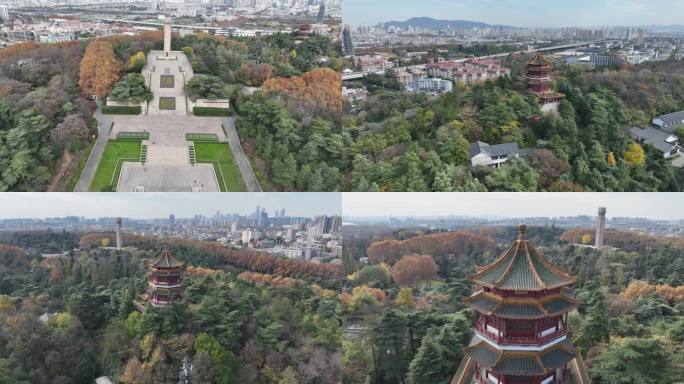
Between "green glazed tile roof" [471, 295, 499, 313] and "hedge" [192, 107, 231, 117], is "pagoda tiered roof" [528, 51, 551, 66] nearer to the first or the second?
"hedge" [192, 107, 231, 117]

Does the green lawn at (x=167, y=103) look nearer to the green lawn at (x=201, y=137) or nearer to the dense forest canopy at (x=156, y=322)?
the green lawn at (x=201, y=137)

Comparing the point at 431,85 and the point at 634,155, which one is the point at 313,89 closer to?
the point at 431,85

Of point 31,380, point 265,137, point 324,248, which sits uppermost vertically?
point 265,137

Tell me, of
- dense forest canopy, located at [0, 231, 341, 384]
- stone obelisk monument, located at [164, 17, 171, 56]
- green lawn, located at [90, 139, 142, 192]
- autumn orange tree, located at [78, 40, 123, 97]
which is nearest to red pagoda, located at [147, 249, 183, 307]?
dense forest canopy, located at [0, 231, 341, 384]

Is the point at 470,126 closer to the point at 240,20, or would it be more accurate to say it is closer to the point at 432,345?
the point at 432,345

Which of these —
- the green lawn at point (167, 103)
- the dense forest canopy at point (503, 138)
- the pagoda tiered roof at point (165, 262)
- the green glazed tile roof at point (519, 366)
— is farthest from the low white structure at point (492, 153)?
the green lawn at point (167, 103)

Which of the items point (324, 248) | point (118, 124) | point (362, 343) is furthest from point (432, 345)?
point (118, 124)
